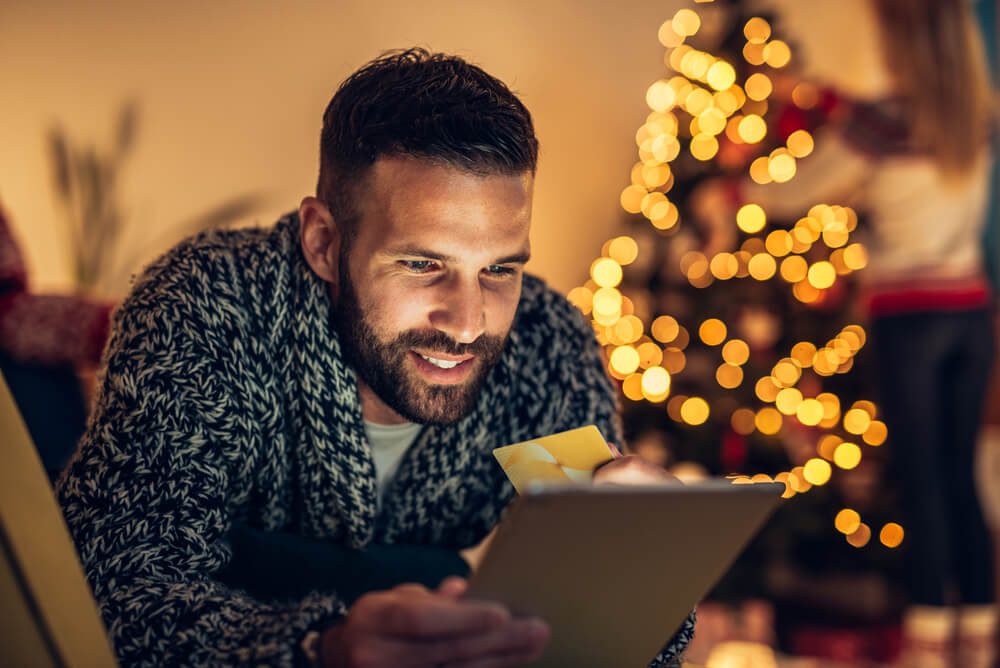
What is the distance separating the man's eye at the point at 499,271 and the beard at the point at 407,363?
72 millimetres

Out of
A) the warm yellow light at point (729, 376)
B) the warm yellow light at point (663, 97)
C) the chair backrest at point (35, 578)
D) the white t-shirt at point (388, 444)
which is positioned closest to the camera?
the chair backrest at point (35, 578)

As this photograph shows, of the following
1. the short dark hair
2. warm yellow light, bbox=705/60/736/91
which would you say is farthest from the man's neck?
warm yellow light, bbox=705/60/736/91

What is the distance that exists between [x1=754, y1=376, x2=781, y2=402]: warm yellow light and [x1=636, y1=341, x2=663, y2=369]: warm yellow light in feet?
1.05

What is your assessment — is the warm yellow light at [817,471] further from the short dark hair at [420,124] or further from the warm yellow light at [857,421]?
the short dark hair at [420,124]

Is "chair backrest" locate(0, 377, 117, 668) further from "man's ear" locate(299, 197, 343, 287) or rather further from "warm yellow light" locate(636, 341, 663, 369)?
"warm yellow light" locate(636, 341, 663, 369)

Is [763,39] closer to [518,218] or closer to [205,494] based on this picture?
[518,218]

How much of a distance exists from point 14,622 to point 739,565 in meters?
2.49

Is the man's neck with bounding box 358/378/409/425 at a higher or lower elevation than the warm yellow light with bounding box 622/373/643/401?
higher

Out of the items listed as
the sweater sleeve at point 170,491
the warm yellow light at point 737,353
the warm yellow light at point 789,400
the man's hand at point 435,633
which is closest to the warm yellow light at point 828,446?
the warm yellow light at point 789,400

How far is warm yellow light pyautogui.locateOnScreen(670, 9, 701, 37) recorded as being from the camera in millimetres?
3109

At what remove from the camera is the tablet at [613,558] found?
630 mm

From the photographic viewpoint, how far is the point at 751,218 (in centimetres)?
297

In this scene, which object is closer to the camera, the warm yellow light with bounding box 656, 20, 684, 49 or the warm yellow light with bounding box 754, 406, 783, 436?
the warm yellow light with bounding box 754, 406, 783, 436

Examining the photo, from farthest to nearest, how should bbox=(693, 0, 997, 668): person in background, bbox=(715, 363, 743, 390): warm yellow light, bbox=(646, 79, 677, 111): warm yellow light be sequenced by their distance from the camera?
bbox=(646, 79, 677, 111): warm yellow light
bbox=(715, 363, 743, 390): warm yellow light
bbox=(693, 0, 997, 668): person in background
